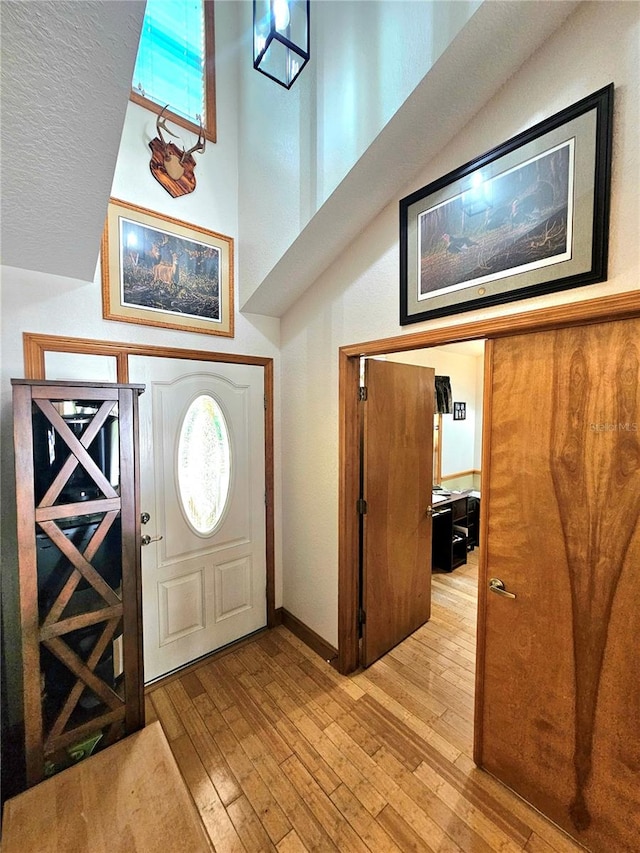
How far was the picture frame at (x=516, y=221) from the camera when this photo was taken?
1.14 metres

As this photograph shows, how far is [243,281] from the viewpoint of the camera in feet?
7.74

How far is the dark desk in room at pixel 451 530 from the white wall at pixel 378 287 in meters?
1.56

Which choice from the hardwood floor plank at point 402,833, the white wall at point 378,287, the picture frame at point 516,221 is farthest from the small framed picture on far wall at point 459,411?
the hardwood floor plank at point 402,833

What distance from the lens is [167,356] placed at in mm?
2084

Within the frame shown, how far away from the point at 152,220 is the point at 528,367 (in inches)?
87.1

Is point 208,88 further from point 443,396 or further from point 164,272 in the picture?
point 443,396

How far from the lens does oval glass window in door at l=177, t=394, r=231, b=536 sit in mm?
2203

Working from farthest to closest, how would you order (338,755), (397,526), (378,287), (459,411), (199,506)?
1. (459,411)
2. (397,526)
3. (199,506)
4. (378,287)
5. (338,755)

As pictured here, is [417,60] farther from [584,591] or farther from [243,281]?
[584,591]

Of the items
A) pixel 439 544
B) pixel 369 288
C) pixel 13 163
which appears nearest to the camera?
pixel 13 163

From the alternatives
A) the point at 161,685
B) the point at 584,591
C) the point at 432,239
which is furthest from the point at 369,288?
the point at 161,685

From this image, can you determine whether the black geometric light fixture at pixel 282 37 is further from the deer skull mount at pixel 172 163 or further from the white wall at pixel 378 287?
the white wall at pixel 378 287

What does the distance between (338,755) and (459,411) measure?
3.83 m


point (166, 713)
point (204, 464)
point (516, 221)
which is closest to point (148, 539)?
point (204, 464)
